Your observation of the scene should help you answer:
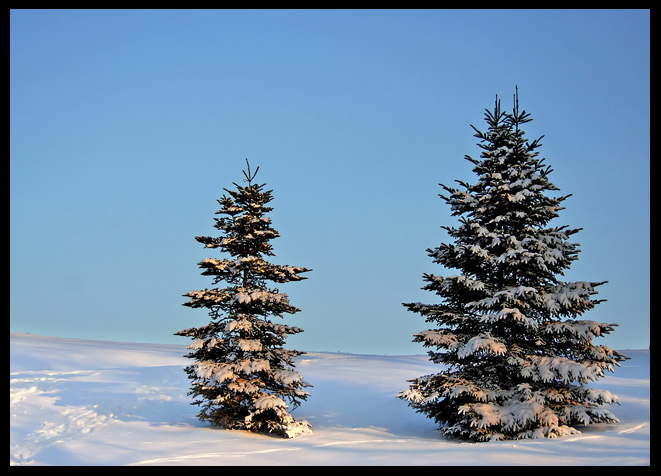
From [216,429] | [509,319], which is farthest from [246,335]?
[509,319]

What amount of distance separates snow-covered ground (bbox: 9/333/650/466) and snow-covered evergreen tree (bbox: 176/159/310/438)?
83cm

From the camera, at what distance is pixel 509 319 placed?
14719mm

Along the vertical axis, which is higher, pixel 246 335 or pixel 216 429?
pixel 246 335

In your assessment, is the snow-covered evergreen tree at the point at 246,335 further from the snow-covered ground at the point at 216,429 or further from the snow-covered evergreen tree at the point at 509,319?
the snow-covered evergreen tree at the point at 509,319

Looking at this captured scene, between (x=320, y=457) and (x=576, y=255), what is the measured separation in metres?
9.38

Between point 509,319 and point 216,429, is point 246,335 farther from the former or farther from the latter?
point 509,319

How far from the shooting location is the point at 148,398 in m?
18.6

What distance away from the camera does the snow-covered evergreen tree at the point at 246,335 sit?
49.6 ft

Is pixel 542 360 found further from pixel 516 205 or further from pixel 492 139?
pixel 492 139

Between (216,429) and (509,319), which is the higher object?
(509,319)

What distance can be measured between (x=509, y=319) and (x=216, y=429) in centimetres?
872

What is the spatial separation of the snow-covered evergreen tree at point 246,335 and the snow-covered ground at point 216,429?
2.71 feet

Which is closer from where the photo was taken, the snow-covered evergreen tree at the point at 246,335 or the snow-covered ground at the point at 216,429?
the snow-covered ground at the point at 216,429

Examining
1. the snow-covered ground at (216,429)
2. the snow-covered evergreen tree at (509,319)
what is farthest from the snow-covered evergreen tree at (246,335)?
the snow-covered evergreen tree at (509,319)
